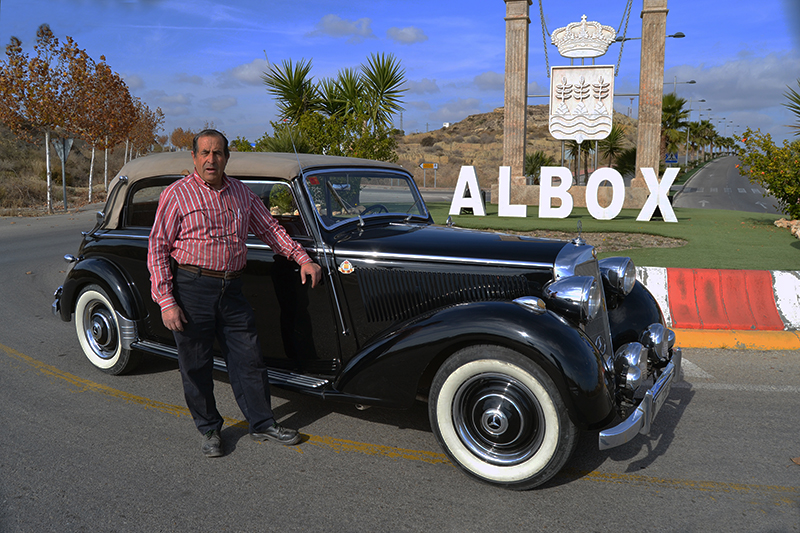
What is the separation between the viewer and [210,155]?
129 inches

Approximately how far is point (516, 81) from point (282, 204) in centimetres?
1670

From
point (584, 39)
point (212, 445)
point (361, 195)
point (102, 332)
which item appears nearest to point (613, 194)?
point (584, 39)

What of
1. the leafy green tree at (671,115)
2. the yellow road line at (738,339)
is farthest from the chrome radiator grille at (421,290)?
the leafy green tree at (671,115)

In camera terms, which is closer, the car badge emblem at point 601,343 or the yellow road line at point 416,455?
the yellow road line at point 416,455

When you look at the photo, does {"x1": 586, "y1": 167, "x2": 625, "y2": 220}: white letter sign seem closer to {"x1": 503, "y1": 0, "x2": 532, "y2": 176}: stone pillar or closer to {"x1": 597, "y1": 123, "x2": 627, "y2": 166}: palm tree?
{"x1": 503, "y1": 0, "x2": 532, "y2": 176}: stone pillar

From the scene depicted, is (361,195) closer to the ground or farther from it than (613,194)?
closer to the ground

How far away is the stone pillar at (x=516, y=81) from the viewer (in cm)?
1872

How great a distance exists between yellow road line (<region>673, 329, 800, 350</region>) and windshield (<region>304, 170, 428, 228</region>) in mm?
2867

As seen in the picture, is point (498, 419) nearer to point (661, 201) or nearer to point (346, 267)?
point (346, 267)

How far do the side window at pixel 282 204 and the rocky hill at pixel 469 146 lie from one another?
3871cm

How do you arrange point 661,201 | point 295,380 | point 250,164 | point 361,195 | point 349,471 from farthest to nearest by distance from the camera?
point 661,201 < point 361,195 < point 250,164 < point 295,380 < point 349,471

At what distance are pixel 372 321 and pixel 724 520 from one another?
2048 millimetres

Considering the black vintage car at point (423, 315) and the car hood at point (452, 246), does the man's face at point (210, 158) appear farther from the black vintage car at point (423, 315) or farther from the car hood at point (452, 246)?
the car hood at point (452, 246)

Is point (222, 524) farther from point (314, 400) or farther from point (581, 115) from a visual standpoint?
point (581, 115)
